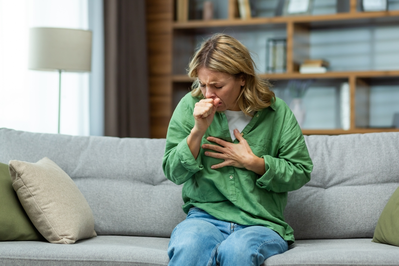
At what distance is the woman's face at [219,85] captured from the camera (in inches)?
65.2

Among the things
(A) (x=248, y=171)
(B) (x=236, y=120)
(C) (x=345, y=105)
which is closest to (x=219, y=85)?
(B) (x=236, y=120)

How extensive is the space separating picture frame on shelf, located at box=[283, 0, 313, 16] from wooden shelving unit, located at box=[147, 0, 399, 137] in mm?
81

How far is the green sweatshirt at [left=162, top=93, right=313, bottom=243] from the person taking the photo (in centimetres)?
166

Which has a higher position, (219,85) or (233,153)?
(219,85)

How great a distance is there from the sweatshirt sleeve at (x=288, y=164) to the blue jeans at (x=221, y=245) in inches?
6.3

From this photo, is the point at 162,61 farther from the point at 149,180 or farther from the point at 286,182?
the point at 286,182

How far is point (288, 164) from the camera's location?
1703 mm

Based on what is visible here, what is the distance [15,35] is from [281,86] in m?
2.05

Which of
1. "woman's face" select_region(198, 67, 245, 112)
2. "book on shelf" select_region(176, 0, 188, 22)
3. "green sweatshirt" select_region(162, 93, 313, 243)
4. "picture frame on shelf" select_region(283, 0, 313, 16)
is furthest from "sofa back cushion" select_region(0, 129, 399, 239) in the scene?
"book on shelf" select_region(176, 0, 188, 22)

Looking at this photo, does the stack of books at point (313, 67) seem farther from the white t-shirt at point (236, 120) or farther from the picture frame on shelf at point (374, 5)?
the white t-shirt at point (236, 120)

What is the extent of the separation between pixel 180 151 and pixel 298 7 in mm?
2487

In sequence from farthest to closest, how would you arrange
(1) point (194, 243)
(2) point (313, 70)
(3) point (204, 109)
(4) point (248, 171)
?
(2) point (313, 70) < (4) point (248, 171) < (3) point (204, 109) < (1) point (194, 243)

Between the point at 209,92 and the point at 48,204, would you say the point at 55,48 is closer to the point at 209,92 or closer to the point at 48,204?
the point at 48,204

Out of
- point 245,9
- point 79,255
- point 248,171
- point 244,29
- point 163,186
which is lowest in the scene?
point 79,255
